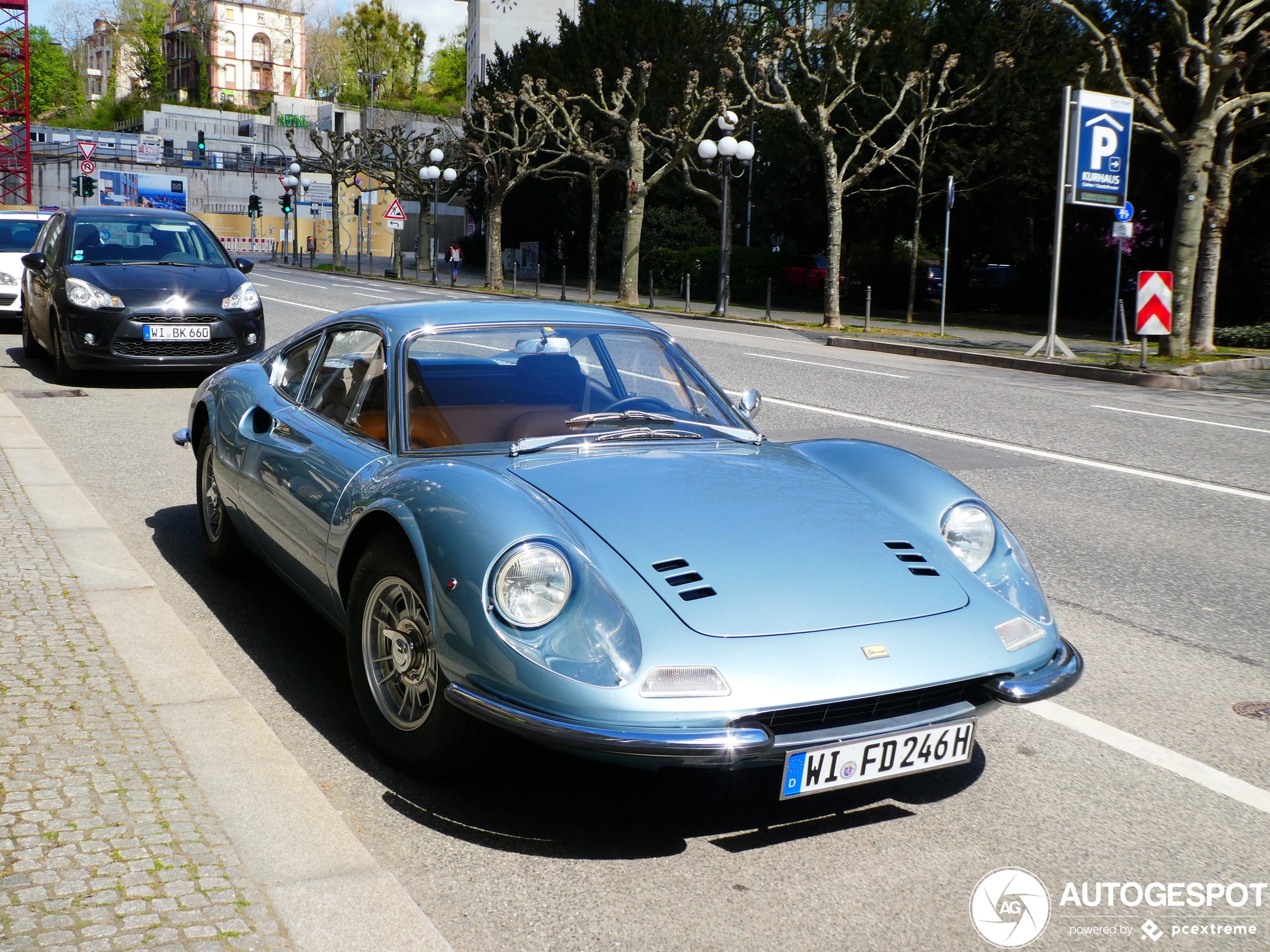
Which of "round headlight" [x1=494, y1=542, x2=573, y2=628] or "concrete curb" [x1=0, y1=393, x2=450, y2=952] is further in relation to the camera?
"round headlight" [x1=494, y1=542, x2=573, y2=628]

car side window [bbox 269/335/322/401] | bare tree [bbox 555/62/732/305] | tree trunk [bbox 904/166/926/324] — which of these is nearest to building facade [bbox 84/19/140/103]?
bare tree [bbox 555/62/732/305]

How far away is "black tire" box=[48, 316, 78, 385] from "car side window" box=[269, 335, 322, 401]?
23.3ft

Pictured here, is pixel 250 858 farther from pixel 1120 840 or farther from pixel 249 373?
pixel 249 373

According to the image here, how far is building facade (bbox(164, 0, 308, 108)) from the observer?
116500 mm

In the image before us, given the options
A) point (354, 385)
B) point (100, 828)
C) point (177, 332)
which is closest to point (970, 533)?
point (354, 385)

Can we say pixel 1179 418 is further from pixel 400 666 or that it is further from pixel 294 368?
pixel 400 666

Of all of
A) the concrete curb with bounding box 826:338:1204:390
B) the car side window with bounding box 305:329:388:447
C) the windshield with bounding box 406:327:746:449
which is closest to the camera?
the windshield with bounding box 406:327:746:449

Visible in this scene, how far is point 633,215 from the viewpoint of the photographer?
34188 mm

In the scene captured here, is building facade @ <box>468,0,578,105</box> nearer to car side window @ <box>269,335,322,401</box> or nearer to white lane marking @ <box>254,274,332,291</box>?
white lane marking @ <box>254,274,332,291</box>

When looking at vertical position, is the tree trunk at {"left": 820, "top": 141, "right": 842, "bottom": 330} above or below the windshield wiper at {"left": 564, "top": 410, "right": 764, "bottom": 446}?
above

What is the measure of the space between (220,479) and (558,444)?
6.47 ft

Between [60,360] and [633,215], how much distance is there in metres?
24.2

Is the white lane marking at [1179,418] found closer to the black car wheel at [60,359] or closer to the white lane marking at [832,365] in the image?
the white lane marking at [832,365]

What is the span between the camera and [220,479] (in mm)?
5137
